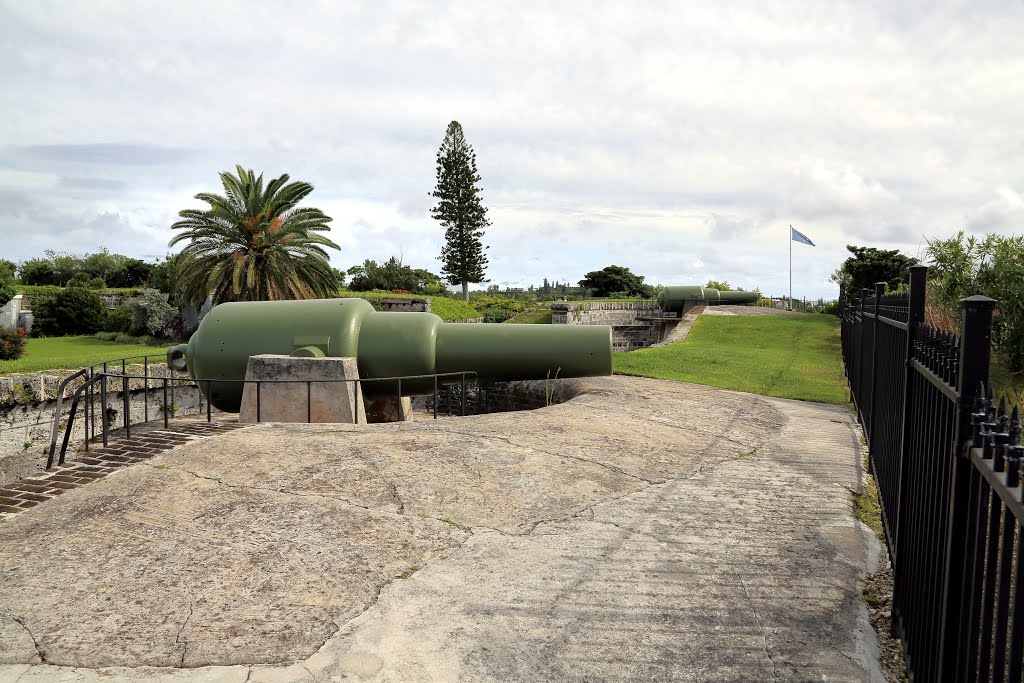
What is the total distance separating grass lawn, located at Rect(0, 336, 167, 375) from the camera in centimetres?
1883

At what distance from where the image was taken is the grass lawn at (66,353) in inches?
741

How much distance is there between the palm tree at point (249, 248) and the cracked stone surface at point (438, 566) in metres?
14.3

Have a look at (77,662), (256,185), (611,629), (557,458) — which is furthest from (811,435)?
(256,185)

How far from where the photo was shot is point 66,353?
24.6 metres

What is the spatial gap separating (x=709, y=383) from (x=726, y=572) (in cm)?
986

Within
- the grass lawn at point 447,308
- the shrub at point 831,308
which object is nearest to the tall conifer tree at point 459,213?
the grass lawn at point 447,308

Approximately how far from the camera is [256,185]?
825 inches

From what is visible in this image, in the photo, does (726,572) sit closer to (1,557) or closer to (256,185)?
(1,557)

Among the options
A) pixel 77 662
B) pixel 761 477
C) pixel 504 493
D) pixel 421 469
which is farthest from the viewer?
pixel 761 477

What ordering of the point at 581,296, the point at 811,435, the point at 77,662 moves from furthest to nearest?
the point at 581,296, the point at 811,435, the point at 77,662

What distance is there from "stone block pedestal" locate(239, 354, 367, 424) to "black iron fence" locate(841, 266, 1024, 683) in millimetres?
6529

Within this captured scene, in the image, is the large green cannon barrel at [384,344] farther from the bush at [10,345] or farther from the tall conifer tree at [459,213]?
the tall conifer tree at [459,213]

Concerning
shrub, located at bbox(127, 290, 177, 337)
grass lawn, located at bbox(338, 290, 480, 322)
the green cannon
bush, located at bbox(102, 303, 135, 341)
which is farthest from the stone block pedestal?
bush, located at bbox(102, 303, 135, 341)

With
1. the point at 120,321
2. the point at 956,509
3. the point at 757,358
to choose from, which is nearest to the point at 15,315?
the point at 120,321
